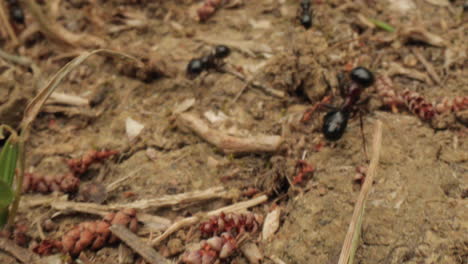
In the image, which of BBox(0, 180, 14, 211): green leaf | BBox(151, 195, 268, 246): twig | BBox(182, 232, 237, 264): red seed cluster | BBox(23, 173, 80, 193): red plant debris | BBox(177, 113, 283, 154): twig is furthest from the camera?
BBox(177, 113, 283, 154): twig

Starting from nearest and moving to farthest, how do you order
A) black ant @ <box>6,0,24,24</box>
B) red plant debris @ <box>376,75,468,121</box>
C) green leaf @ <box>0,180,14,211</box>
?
green leaf @ <box>0,180,14,211</box> < red plant debris @ <box>376,75,468,121</box> < black ant @ <box>6,0,24,24</box>

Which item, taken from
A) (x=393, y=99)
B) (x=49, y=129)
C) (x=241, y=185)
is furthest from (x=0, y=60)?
(x=393, y=99)

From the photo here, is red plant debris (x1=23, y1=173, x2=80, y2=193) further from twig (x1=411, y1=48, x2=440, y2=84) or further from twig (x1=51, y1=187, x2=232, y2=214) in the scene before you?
twig (x1=411, y1=48, x2=440, y2=84)

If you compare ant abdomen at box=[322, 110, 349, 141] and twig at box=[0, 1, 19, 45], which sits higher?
twig at box=[0, 1, 19, 45]

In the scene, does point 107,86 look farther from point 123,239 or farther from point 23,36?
point 123,239

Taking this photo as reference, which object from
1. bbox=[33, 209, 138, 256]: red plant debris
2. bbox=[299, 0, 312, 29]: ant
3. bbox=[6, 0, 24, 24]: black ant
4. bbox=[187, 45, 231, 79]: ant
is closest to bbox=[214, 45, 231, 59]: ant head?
bbox=[187, 45, 231, 79]: ant

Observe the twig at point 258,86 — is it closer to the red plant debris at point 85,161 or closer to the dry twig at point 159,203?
the dry twig at point 159,203

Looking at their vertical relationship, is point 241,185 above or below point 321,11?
below
